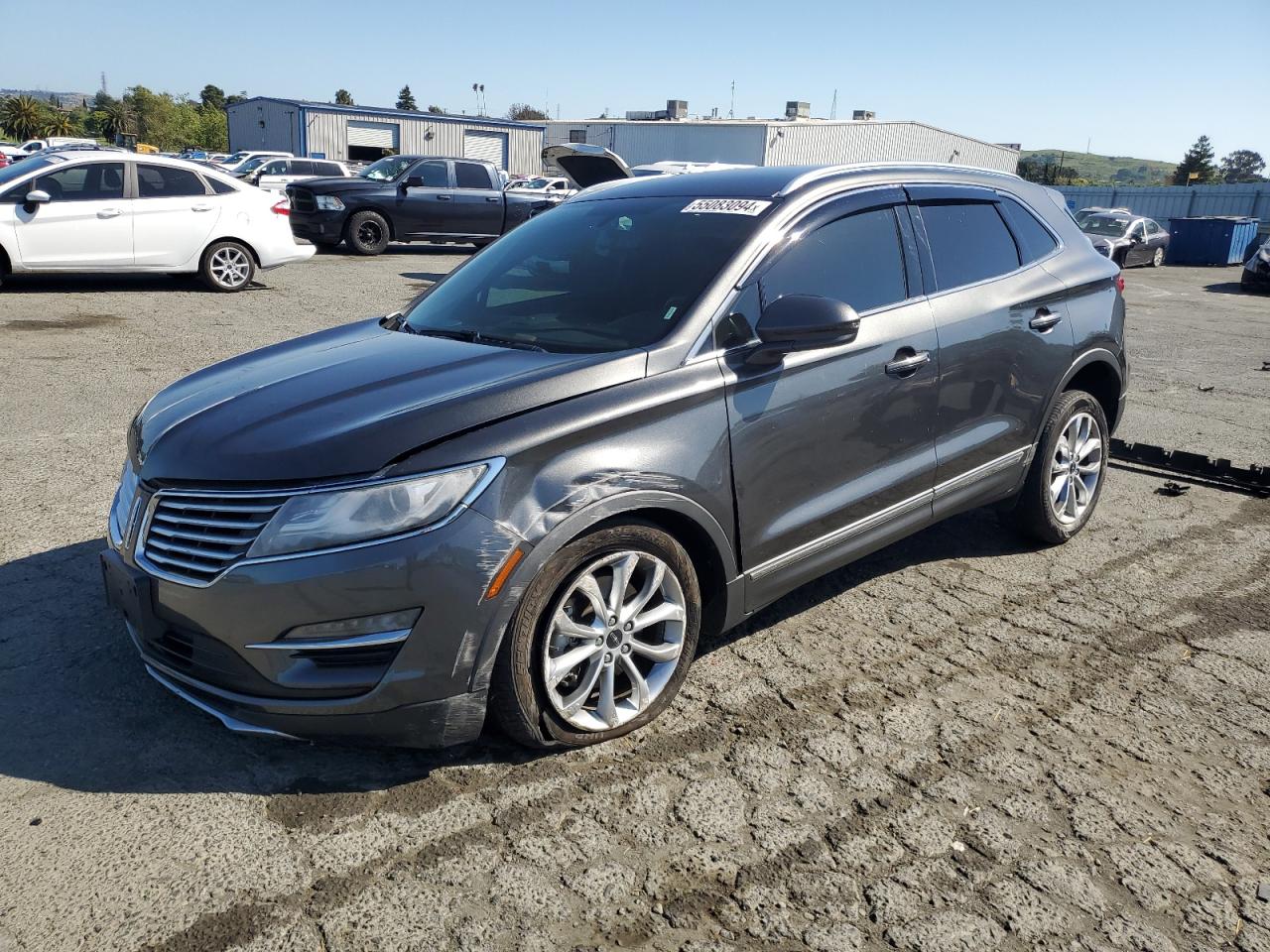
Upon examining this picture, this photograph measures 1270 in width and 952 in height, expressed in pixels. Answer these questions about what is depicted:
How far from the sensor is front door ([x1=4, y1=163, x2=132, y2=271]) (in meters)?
11.6

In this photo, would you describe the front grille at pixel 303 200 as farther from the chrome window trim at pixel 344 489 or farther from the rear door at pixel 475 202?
the chrome window trim at pixel 344 489

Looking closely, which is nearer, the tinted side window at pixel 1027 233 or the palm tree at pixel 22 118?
the tinted side window at pixel 1027 233

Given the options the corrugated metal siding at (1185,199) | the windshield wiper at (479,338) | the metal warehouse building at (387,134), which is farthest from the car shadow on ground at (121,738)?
the metal warehouse building at (387,134)

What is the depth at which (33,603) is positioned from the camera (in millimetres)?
4125

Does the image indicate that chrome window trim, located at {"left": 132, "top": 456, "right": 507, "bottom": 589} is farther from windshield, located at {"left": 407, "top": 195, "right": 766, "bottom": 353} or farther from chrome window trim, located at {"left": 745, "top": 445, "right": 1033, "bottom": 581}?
chrome window trim, located at {"left": 745, "top": 445, "right": 1033, "bottom": 581}

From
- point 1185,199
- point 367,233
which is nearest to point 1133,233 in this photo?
point 367,233

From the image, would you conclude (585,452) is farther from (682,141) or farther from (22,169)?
(682,141)

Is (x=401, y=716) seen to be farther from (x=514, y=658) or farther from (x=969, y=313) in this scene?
(x=969, y=313)

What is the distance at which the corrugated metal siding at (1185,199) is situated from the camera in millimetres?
43219

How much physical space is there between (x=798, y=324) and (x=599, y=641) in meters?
1.22

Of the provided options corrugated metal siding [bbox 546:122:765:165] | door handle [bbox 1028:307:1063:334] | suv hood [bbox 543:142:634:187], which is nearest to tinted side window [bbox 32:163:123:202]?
suv hood [bbox 543:142:634:187]

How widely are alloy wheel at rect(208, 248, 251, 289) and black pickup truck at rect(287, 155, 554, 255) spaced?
5.46 meters

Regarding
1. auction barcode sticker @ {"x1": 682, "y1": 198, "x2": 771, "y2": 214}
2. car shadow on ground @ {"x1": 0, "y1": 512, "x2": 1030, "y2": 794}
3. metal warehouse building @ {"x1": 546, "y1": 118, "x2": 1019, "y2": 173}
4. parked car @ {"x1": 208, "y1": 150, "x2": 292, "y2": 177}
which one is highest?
metal warehouse building @ {"x1": 546, "y1": 118, "x2": 1019, "y2": 173}

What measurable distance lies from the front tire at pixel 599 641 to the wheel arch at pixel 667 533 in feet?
0.15
